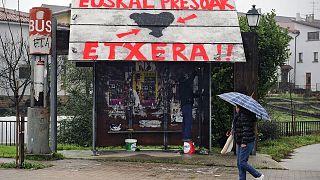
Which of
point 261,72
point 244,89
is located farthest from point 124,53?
point 261,72

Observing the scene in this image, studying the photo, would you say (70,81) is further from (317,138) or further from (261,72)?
(317,138)

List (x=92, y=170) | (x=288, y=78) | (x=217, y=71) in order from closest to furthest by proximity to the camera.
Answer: (x=92, y=170) < (x=217, y=71) < (x=288, y=78)

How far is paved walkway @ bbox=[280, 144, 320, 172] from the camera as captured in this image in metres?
13.9

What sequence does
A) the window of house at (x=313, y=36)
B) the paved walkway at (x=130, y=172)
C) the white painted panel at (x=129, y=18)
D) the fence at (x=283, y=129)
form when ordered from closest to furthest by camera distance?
the paved walkway at (x=130, y=172), the white painted panel at (x=129, y=18), the fence at (x=283, y=129), the window of house at (x=313, y=36)

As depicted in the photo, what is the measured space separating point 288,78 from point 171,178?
58163 mm

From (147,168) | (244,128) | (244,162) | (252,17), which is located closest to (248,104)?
(244,128)

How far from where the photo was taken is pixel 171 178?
11.0 m

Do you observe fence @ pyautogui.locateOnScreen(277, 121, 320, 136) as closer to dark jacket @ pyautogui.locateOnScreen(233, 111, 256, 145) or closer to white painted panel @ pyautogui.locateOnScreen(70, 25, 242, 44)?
white painted panel @ pyautogui.locateOnScreen(70, 25, 242, 44)

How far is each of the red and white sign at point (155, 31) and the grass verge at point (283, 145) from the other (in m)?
3.99

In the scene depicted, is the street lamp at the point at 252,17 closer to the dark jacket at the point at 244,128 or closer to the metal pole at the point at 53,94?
the metal pole at the point at 53,94

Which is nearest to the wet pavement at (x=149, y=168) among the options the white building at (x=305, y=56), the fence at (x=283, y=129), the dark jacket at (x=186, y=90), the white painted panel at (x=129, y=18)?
the dark jacket at (x=186, y=90)

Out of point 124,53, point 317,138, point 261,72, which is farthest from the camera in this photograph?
point 317,138

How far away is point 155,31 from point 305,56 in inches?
2298

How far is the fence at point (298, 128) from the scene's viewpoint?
77.6 feet
